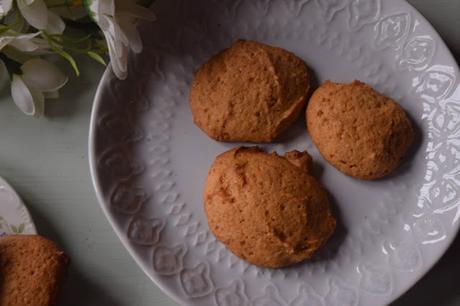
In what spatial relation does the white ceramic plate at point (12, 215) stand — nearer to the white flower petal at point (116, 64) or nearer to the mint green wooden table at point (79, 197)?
the mint green wooden table at point (79, 197)

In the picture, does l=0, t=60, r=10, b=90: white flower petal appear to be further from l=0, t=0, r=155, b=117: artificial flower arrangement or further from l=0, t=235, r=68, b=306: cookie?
l=0, t=235, r=68, b=306: cookie

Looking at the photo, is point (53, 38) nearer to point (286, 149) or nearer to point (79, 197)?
point (79, 197)

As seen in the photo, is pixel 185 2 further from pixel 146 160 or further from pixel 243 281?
pixel 243 281

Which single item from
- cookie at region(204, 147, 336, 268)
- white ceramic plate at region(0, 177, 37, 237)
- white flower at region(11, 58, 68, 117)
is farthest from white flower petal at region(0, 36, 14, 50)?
cookie at region(204, 147, 336, 268)

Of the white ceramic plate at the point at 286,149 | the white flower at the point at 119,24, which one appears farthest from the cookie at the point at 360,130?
the white flower at the point at 119,24

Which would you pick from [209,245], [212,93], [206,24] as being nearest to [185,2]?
[206,24]
